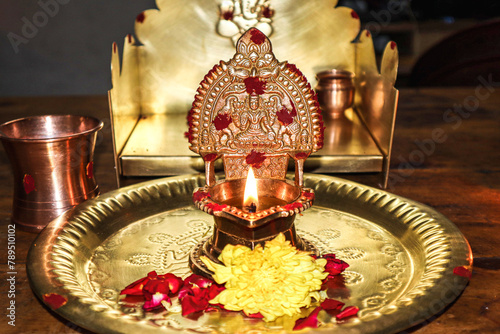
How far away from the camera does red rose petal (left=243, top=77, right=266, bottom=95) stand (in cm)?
71

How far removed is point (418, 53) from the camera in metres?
3.25

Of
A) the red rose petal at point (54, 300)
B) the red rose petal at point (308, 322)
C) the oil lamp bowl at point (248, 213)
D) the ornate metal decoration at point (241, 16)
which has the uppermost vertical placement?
the ornate metal decoration at point (241, 16)

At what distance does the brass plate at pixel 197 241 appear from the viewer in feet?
1.80

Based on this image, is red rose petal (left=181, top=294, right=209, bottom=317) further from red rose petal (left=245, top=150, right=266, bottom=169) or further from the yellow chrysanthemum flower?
red rose petal (left=245, top=150, right=266, bottom=169)

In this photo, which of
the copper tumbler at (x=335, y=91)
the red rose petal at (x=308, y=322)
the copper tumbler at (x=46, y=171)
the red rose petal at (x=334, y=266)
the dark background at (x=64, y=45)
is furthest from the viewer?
the dark background at (x=64, y=45)

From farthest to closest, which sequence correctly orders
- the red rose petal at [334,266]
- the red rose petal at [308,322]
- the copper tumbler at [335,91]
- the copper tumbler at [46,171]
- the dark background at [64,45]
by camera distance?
1. the dark background at [64,45]
2. the copper tumbler at [335,91]
3. the copper tumbler at [46,171]
4. the red rose petal at [334,266]
5. the red rose petal at [308,322]

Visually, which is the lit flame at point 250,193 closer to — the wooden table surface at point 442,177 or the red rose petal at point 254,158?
the red rose petal at point 254,158

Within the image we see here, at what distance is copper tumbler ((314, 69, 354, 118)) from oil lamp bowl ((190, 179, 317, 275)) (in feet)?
1.97

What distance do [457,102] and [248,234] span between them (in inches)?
47.6

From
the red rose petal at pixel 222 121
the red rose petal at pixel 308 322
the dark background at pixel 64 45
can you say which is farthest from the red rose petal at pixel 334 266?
the dark background at pixel 64 45

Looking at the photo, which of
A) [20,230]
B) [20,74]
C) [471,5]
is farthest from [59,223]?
[471,5]

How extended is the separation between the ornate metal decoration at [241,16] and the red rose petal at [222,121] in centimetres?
63

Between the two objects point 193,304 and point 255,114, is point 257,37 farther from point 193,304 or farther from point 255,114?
point 193,304

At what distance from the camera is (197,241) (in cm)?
78
